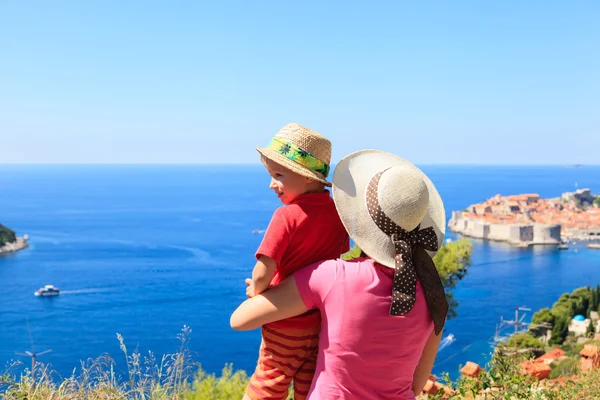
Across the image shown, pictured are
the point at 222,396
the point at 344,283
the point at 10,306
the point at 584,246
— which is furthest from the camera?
the point at 584,246

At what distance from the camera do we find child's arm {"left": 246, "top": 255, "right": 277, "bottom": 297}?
3.92 feet

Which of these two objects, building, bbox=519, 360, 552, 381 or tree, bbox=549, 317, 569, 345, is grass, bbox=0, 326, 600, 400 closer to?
building, bbox=519, 360, 552, 381

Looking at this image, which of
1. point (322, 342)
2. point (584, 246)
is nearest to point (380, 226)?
point (322, 342)

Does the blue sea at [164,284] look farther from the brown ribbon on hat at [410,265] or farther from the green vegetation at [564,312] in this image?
the brown ribbon on hat at [410,265]

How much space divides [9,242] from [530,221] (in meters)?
49.7

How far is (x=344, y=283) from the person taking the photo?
3.73ft

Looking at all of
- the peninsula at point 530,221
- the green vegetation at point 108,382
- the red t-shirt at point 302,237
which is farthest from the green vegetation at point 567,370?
the peninsula at point 530,221

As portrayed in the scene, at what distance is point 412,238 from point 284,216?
0.28 metres

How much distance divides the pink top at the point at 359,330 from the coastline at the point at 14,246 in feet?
166

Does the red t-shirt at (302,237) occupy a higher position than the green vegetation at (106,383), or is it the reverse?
the red t-shirt at (302,237)

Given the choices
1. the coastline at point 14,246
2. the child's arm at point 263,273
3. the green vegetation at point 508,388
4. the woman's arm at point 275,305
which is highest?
the child's arm at point 263,273

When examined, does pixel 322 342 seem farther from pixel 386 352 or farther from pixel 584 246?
pixel 584 246

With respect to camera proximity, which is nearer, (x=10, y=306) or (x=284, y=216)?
(x=284, y=216)

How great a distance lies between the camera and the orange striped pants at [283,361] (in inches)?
49.1
